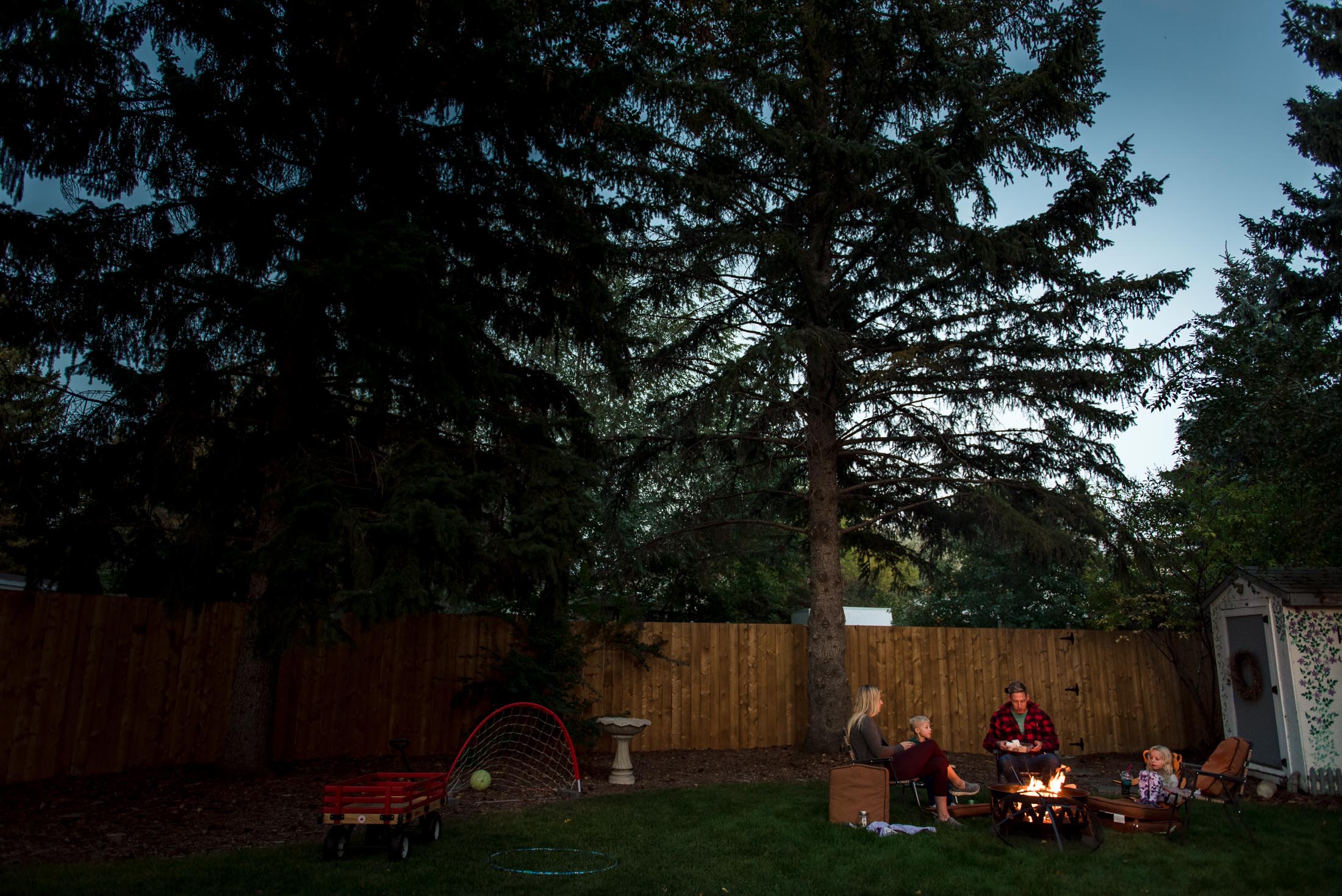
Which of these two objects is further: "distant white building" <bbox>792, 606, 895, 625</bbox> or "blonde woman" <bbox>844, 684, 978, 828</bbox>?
"distant white building" <bbox>792, 606, 895, 625</bbox>

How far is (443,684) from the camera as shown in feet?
33.1

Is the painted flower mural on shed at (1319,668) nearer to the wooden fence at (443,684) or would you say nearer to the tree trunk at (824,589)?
the wooden fence at (443,684)

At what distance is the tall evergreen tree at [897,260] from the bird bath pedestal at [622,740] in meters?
2.89

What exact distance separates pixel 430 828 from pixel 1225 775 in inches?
249

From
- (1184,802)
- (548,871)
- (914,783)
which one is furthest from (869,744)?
(548,871)

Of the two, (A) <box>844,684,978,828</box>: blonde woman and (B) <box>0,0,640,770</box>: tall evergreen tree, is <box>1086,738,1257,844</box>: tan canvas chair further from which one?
(B) <box>0,0,640,770</box>: tall evergreen tree

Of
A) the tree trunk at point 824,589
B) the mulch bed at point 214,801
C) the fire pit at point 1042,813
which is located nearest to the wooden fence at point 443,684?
the mulch bed at point 214,801

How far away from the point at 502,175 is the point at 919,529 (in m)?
7.75

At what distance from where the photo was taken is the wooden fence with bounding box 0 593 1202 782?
7605 millimetres

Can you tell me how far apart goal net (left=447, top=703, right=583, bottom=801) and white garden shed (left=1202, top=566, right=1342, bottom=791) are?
7770 mm

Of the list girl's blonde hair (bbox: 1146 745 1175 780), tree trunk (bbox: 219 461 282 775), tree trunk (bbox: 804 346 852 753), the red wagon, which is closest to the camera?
the red wagon

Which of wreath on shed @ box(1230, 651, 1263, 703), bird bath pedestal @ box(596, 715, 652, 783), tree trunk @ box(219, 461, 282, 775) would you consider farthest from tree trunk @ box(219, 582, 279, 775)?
wreath on shed @ box(1230, 651, 1263, 703)

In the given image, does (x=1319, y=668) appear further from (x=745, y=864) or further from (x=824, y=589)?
(x=745, y=864)

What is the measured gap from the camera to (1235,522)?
37.1 ft
